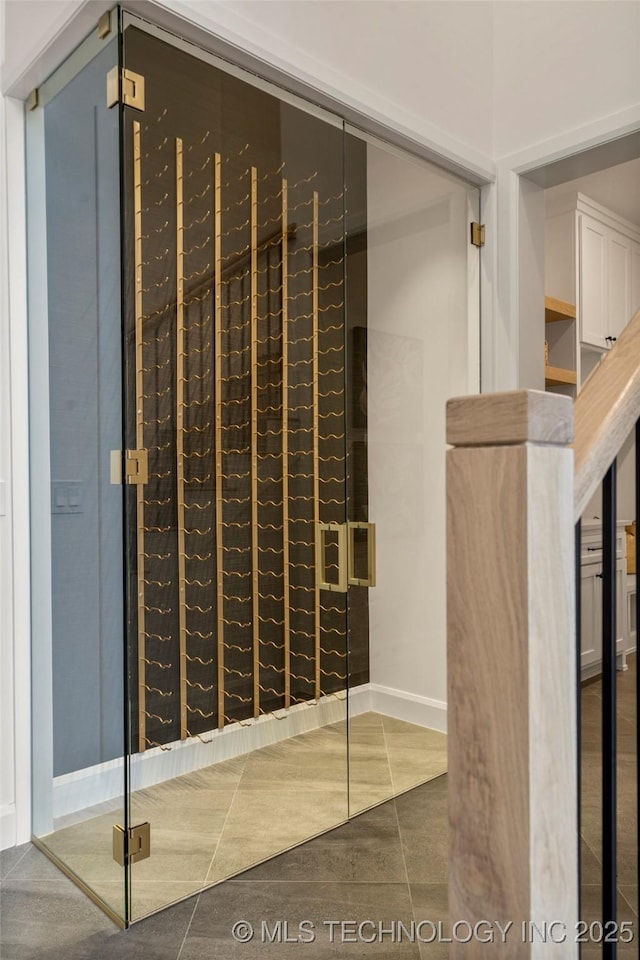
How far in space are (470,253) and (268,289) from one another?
1.11 meters

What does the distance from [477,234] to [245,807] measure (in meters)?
2.24

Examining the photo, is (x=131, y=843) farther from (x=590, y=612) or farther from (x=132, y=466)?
(x=590, y=612)

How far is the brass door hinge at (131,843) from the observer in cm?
172

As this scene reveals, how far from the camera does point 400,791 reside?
8.04ft

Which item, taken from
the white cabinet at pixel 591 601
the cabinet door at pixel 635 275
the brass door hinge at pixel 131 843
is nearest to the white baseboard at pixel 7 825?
the brass door hinge at pixel 131 843

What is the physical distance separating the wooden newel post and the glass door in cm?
125

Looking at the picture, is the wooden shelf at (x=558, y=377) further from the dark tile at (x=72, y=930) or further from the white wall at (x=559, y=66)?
the dark tile at (x=72, y=930)

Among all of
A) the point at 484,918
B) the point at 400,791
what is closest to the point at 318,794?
the point at 400,791

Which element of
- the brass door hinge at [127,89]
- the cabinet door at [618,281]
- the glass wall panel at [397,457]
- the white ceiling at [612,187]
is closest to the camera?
the brass door hinge at [127,89]

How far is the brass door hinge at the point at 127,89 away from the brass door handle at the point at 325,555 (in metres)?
1.24

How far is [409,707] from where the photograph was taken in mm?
2461

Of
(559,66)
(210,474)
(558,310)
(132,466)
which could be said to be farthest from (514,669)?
→ (558,310)

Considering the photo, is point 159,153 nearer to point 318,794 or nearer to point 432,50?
point 432,50

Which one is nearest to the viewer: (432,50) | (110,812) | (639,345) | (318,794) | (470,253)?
(639,345)
